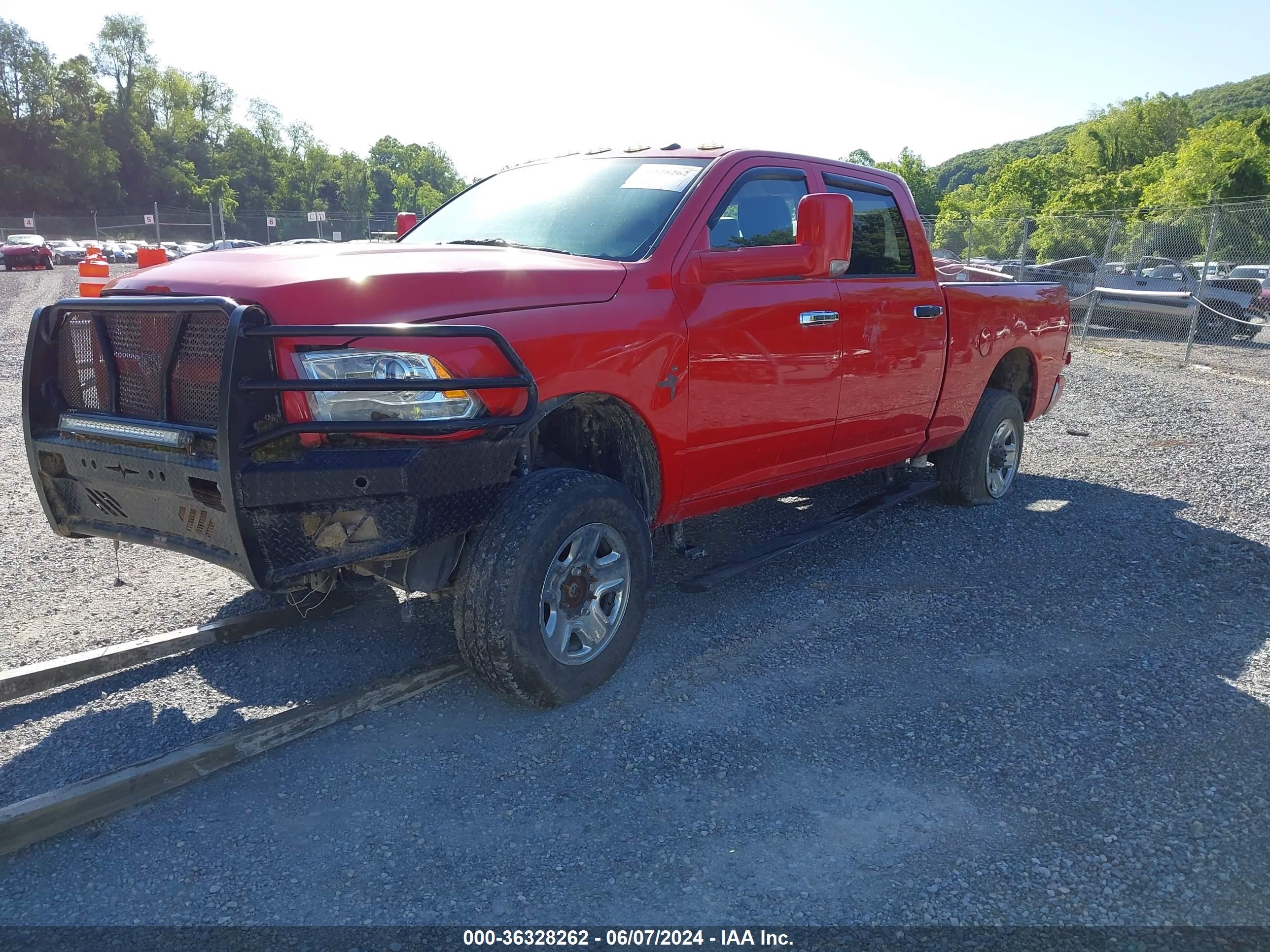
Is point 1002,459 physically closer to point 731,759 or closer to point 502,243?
point 502,243

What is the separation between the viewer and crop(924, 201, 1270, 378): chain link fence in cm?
1555

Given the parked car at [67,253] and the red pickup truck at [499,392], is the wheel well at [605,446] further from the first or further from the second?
the parked car at [67,253]

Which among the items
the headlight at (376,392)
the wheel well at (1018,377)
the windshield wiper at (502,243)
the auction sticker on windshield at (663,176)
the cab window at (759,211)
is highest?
the auction sticker on windshield at (663,176)

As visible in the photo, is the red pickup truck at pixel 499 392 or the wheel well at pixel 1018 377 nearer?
the red pickup truck at pixel 499 392

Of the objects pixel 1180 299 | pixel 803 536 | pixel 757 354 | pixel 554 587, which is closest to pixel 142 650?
pixel 554 587

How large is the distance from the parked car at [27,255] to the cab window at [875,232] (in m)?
39.0

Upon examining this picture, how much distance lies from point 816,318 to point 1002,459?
277 cm

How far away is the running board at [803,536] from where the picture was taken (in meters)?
4.30

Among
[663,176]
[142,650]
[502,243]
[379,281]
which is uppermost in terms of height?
[663,176]

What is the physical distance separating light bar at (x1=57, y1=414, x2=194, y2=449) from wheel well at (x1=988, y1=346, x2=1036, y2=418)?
515 cm

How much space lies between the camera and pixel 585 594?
3480 millimetres

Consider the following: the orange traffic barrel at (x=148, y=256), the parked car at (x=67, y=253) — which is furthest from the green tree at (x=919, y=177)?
the orange traffic barrel at (x=148, y=256)

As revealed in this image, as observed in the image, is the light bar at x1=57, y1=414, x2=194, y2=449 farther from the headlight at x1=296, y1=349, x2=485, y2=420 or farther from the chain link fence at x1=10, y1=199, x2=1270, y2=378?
the chain link fence at x1=10, y1=199, x2=1270, y2=378

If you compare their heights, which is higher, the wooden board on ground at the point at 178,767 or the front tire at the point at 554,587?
the front tire at the point at 554,587
